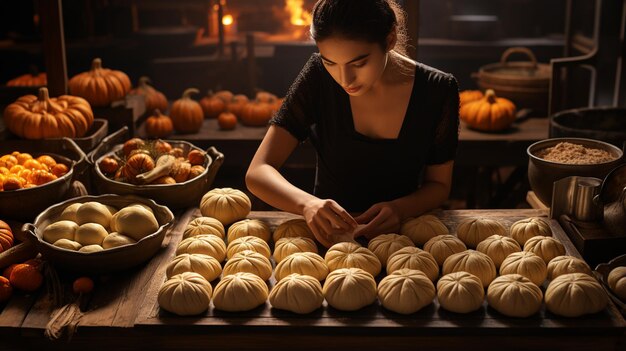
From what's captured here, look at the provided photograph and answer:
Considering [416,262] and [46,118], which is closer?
[416,262]

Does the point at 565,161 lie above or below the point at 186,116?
above

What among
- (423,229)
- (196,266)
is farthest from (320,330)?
(423,229)

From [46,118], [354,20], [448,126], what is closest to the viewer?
[354,20]

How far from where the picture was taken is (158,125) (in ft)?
16.7

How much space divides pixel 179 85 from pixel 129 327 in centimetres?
515

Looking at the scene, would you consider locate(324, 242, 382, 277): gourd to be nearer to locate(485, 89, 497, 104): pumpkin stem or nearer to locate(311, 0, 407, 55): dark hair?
locate(311, 0, 407, 55): dark hair

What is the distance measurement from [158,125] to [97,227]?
2689 mm

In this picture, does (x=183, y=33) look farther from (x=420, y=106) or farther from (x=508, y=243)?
(x=508, y=243)

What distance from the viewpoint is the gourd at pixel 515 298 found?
6.73 ft

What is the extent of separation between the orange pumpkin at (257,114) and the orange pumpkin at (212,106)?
31 centimetres

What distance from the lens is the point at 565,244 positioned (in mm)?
2547

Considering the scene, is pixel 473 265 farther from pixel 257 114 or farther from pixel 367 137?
pixel 257 114

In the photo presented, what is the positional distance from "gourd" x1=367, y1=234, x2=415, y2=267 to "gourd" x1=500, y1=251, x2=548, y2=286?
34 cm

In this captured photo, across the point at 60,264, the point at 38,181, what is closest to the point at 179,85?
the point at 38,181
